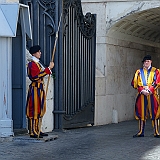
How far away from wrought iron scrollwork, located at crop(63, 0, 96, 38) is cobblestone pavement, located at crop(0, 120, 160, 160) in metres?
2.69

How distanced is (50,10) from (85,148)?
3647 millimetres

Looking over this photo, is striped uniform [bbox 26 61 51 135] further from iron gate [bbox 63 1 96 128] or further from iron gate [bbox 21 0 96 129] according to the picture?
iron gate [bbox 63 1 96 128]

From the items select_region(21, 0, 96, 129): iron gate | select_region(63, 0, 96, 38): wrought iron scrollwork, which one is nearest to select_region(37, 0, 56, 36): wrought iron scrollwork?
select_region(21, 0, 96, 129): iron gate

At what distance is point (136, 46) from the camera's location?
16641 millimetres

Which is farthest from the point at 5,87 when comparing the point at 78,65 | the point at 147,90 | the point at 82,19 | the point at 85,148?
the point at 82,19

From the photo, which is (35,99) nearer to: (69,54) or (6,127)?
(6,127)

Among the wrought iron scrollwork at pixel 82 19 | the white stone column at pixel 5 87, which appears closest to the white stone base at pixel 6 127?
the white stone column at pixel 5 87

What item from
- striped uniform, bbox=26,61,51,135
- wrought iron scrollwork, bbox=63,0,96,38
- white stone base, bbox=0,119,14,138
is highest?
wrought iron scrollwork, bbox=63,0,96,38

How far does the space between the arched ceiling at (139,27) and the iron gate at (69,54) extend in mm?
1470

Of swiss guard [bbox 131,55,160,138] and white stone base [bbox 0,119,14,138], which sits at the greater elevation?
swiss guard [bbox 131,55,160,138]

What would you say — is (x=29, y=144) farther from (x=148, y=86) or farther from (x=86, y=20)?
(x=86, y=20)

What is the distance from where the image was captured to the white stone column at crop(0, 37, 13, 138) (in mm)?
9641

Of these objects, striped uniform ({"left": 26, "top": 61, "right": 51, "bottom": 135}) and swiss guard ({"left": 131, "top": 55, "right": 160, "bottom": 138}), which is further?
swiss guard ({"left": 131, "top": 55, "right": 160, "bottom": 138})

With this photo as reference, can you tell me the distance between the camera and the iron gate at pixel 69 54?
1148 cm
